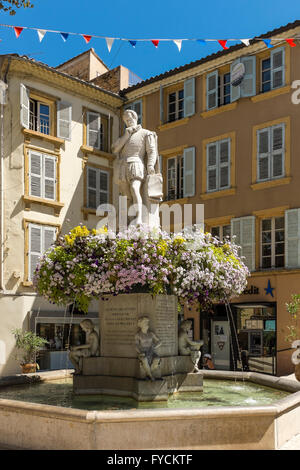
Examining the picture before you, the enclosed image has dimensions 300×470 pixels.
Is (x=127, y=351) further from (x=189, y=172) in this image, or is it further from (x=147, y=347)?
(x=189, y=172)

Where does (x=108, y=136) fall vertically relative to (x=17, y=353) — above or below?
above

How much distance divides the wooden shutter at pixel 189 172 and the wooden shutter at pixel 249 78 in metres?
3.18

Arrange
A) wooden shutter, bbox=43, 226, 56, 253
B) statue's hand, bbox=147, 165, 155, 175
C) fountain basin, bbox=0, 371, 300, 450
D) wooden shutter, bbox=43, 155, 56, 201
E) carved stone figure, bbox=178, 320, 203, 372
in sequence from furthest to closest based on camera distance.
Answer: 1. wooden shutter, bbox=43, 155, 56, 201
2. wooden shutter, bbox=43, 226, 56, 253
3. statue's hand, bbox=147, 165, 155, 175
4. carved stone figure, bbox=178, 320, 203, 372
5. fountain basin, bbox=0, 371, 300, 450

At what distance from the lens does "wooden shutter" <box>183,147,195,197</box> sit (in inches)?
898

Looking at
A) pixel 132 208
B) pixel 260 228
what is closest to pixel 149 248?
pixel 132 208

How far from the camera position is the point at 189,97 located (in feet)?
75.8

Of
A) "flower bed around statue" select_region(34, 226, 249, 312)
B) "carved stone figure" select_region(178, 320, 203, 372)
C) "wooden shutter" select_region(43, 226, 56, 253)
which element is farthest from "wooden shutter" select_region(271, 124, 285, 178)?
"carved stone figure" select_region(178, 320, 203, 372)

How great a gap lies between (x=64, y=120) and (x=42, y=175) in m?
2.78

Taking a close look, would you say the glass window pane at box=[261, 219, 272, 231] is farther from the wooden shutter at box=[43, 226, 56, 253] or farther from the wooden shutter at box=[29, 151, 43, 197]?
the wooden shutter at box=[29, 151, 43, 197]

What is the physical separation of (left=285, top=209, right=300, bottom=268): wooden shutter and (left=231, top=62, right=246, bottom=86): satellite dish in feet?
18.6

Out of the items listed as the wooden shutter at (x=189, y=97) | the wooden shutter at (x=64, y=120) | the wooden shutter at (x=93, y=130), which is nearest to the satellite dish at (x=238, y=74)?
the wooden shutter at (x=189, y=97)

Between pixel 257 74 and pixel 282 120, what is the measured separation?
2.36 meters

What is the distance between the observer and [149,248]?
25.2 ft
